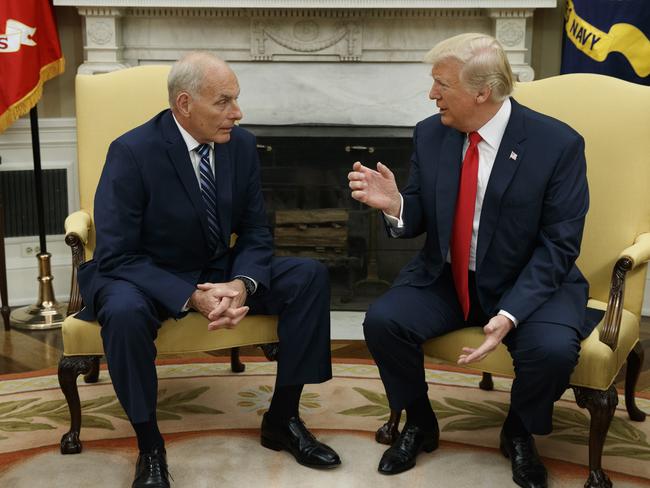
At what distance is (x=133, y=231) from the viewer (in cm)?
259

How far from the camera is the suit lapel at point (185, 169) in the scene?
2.64 meters

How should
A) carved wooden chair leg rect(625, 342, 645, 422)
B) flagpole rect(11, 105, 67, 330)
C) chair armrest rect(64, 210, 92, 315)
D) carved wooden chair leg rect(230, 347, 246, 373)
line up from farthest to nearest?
flagpole rect(11, 105, 67, 330) → carved wooden chair leg rect(230, 347, 246, 373) → carved wooden chair leg rect(625, 342, 645, 422) → chair armrest rect(64, 210, 92, 315)

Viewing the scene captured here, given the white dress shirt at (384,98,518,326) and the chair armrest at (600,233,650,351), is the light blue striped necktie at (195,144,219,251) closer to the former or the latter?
the white dress shirt at (384,98,518,326)

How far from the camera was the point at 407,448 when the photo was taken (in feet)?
8.55

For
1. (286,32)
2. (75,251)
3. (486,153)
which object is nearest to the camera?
(486,153)

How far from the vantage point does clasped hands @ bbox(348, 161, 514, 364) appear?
2348mm

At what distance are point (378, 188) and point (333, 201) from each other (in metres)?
1.91

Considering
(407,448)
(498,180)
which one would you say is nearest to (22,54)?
(498,180)

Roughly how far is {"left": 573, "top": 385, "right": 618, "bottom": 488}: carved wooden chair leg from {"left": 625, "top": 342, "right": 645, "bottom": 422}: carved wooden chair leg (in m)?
0.53

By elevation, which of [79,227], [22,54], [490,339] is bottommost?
[490,339]

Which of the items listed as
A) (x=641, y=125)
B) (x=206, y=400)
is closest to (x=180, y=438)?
(x=206, y=400)

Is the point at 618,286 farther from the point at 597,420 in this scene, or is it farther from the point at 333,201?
the point at 333,201

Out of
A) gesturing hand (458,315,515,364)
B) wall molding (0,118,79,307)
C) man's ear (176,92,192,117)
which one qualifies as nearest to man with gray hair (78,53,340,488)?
man's ear (176,92,192,117)

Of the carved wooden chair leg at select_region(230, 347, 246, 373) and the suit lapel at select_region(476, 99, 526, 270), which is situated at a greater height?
the suit lapel at select_region(476, 99, 526, 270)
